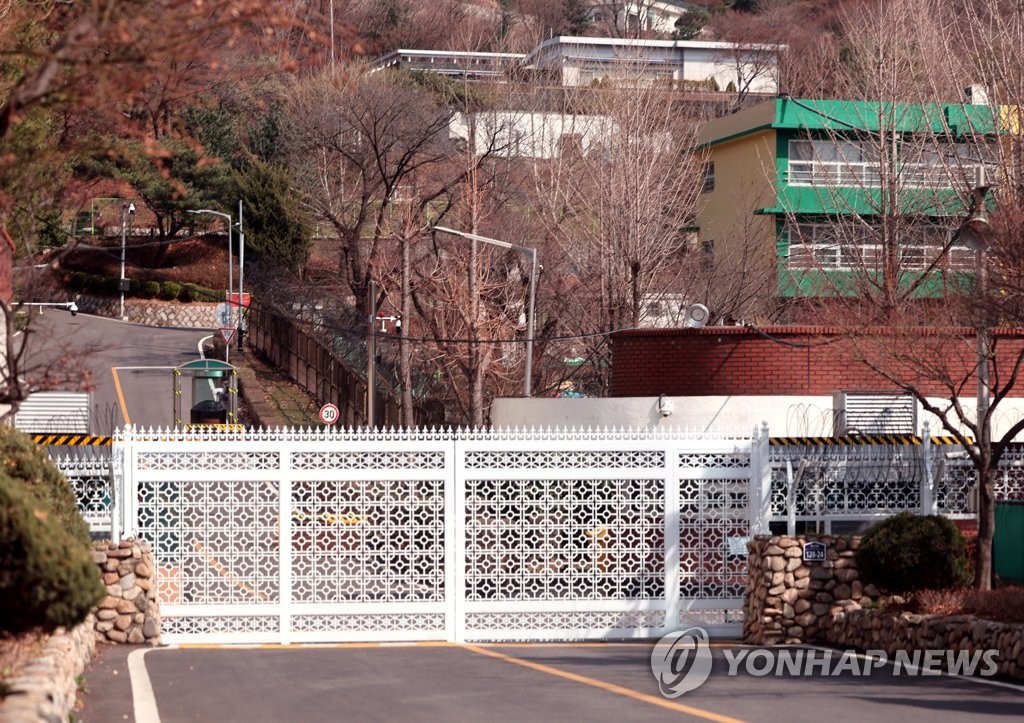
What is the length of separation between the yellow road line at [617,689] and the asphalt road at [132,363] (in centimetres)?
2708

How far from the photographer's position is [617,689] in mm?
12492

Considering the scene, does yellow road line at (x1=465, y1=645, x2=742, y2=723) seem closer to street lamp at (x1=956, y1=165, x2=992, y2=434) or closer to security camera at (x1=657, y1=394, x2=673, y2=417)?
street lamp at (x1=956, y1=165, x2=992, y2=434)

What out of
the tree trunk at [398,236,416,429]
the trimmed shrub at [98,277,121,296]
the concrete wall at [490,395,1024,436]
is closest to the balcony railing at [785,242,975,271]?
the concrete wall at [490,395,1024,436]

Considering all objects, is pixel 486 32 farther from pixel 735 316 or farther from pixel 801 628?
pixel 801 628

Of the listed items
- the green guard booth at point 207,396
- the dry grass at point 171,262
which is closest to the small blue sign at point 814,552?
the green guard booth at point 207,396

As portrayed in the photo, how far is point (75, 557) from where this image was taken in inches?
338

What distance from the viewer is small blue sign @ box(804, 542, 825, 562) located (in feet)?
56.5

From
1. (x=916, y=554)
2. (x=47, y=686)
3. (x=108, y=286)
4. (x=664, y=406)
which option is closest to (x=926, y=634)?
(x=916, y=554)

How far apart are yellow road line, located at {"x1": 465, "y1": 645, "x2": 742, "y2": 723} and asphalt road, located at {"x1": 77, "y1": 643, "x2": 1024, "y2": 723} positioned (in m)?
0.01

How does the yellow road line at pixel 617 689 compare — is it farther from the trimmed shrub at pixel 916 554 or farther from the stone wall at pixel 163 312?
the stone wall at pixel 163 312

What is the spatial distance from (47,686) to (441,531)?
29.0 feet

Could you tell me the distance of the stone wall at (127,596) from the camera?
639 inches

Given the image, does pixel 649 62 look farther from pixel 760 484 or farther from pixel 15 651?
pixel 15 651

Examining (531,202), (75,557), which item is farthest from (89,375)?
(531,202)
